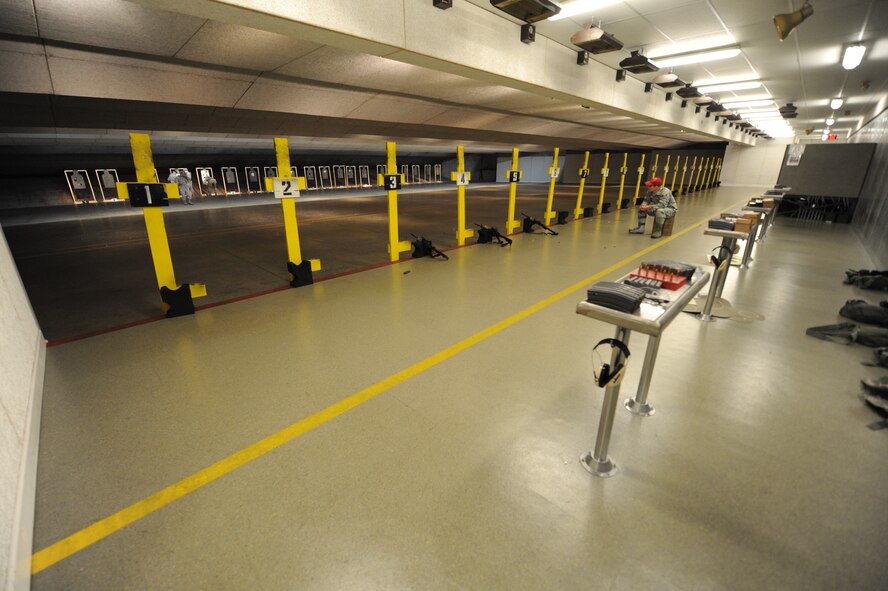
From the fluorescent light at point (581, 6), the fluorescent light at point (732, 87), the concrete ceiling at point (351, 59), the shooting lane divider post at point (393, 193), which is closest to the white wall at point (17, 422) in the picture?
the concrete ceiling at point (351, 59)

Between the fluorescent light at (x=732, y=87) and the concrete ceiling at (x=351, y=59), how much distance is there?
407mm

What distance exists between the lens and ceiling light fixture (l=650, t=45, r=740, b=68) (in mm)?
6316

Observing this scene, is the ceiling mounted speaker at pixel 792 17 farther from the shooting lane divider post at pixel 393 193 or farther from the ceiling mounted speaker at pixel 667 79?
the shooting lane divider post at pixel 393 193

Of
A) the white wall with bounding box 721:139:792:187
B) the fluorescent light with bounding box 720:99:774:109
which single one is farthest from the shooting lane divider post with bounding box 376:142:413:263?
the white wall with bounding box 721:139:792:187

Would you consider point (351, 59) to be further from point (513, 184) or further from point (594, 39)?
point (513, 184)

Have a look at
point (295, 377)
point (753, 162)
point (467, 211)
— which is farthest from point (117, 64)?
point (753, 162)

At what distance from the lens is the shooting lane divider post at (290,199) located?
4668 millimetres

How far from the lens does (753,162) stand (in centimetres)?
2394

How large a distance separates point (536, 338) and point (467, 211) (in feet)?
32.9

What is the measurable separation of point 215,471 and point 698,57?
29.5 feet

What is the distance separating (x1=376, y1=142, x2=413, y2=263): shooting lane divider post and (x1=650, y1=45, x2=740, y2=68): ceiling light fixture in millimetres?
5029

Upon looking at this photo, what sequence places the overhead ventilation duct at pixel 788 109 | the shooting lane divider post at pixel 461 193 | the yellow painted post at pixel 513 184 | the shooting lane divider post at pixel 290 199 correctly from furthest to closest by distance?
1. the overhead ventilation duct at pixel 788 109
2. the yellow painted post at pixel 513 184
3. the shooting lane divider post at pixel 461 193
4. the shooting lane divider post at pixel 290 199

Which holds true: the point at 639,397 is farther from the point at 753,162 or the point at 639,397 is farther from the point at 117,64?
the point at 753,162

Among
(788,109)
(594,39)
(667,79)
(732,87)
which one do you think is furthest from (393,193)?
(788,109)
